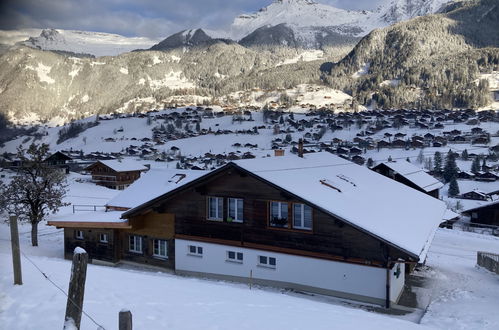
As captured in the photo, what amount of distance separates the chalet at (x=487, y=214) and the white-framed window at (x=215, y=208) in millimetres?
41462

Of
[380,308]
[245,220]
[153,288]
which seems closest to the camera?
[153,288]

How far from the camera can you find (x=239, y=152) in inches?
5064

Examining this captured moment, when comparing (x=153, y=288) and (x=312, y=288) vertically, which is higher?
(x=153, y=288)

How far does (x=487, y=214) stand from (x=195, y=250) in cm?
4282

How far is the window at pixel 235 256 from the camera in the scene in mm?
19380

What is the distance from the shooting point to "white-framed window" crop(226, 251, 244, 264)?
19.4 meters

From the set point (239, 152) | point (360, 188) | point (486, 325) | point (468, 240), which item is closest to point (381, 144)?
point (239, 152)

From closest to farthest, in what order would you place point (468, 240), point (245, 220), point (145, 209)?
point (245, 220) → point (145, 209) → point (468, 240)

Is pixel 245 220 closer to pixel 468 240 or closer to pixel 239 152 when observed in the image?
pixel 468 240

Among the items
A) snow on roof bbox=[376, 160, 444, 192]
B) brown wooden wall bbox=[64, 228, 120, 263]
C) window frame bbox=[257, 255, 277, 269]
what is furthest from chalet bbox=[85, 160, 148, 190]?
window frame bbox=[257, 255, 277, 269]

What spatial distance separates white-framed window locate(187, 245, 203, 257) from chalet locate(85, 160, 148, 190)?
56.1 m

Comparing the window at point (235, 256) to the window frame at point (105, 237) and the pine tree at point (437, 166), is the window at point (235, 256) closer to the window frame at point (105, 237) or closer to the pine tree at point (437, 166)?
the window frame at point (105, 237)

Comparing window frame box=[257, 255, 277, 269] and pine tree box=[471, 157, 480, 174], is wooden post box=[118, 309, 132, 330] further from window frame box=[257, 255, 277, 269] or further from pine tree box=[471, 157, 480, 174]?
pine tree box=[471, 157, 480, 174]

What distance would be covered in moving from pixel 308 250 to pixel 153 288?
311 inches
